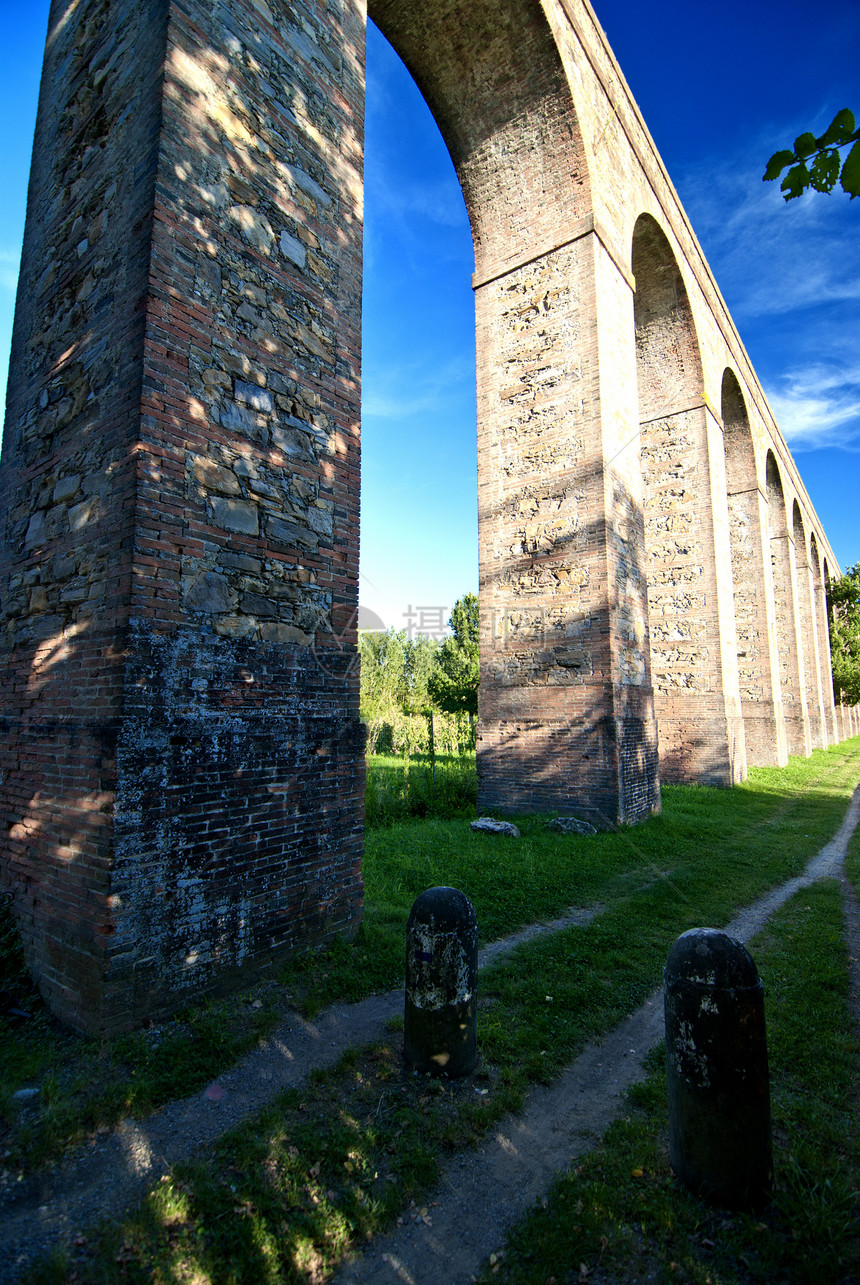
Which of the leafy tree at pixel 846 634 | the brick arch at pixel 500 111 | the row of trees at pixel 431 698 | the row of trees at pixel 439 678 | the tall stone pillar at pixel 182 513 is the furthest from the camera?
the leafy tree at pixel 846 634

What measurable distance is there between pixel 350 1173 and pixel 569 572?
7.94 meters

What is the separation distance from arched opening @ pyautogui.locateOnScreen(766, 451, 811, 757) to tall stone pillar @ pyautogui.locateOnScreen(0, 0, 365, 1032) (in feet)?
68.6

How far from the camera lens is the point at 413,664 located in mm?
39188

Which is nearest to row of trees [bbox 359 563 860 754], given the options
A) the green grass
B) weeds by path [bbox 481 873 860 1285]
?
the green grass

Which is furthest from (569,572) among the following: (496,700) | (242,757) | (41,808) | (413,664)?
(413,664)

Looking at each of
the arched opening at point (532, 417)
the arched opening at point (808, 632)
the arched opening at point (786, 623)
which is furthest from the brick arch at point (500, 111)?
the arched opening at point (808, 632)

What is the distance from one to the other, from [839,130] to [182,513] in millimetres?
3443

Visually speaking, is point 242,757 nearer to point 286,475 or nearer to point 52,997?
point 52,997

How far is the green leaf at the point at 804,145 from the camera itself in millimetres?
2043

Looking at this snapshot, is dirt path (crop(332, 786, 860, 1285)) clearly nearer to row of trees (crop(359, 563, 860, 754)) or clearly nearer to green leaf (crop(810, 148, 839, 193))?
green leaf (crop(810, 148, 839, 193))

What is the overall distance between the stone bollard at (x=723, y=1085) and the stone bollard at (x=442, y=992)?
1078mm

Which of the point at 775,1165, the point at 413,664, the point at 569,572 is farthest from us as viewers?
the point at 413,664

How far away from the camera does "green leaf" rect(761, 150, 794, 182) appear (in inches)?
80.8

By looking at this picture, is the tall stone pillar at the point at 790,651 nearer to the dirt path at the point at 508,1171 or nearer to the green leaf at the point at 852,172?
the dirt path at the point at 508,1171
